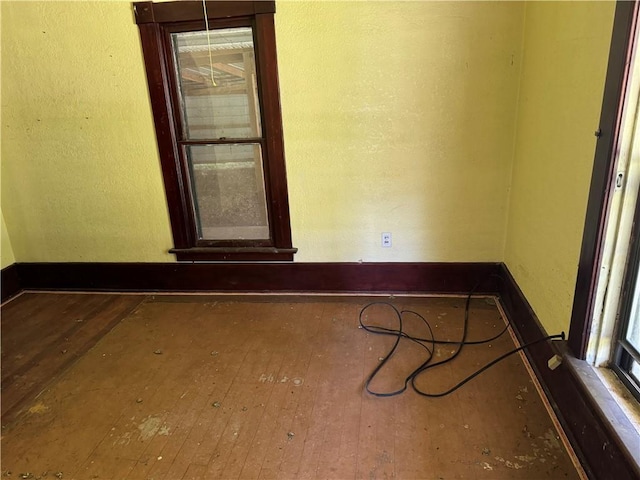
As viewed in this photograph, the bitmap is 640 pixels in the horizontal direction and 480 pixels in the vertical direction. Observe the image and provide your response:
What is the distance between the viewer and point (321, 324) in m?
2.45

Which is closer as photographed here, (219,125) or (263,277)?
(219,125)

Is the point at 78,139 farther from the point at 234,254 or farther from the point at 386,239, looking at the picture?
the point at 386,239

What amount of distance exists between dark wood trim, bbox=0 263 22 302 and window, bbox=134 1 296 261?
123cm

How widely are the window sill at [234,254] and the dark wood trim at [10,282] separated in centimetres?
121

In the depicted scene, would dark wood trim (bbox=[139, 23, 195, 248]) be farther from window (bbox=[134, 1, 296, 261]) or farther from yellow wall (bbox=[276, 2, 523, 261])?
yellow wall (bbox=[276, 2, 523, 261])

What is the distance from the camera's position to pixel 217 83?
2529mm

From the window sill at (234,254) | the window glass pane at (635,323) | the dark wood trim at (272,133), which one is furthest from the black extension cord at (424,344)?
the dark wood trim at (272,133)

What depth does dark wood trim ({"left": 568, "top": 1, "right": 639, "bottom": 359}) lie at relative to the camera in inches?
49.2

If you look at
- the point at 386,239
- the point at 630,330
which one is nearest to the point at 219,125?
Answer: the point at 386,239

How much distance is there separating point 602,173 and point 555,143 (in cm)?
48

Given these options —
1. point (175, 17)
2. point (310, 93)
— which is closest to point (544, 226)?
point (310, 93)

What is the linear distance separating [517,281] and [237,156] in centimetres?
179

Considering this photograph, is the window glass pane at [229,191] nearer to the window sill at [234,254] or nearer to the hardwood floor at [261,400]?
the window sill at [234,254]

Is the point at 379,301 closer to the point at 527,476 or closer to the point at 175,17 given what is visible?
the point at 527,476
